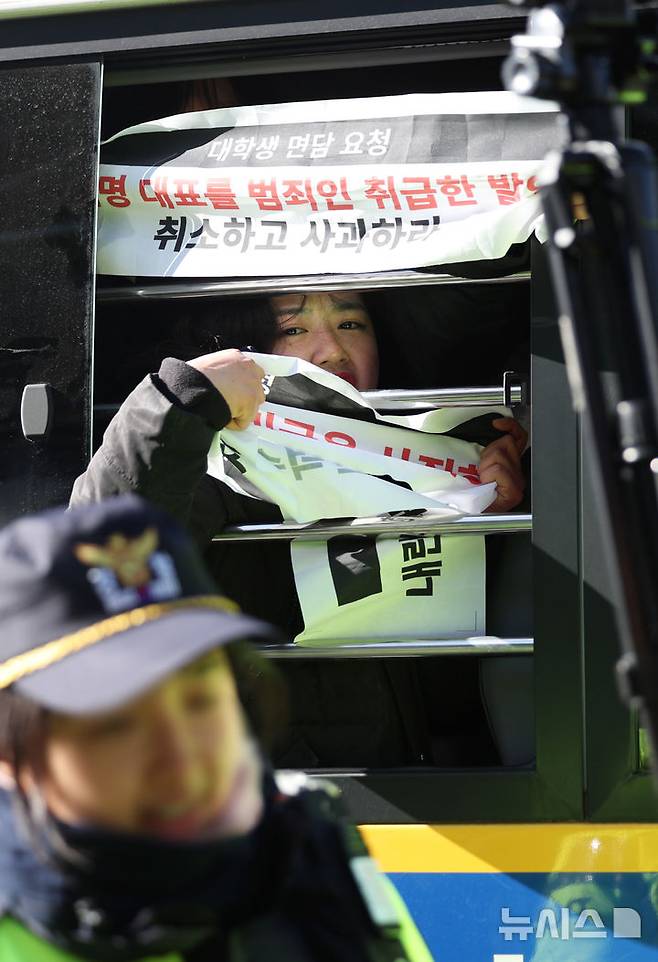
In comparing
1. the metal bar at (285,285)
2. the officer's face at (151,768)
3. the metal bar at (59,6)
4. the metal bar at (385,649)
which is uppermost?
the metal bar at (59,6)

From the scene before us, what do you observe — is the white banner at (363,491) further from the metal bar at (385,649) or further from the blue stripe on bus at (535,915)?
the blue stripe on bus at (535,915)

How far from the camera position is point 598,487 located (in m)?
1.14

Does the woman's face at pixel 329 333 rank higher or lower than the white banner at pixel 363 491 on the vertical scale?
higher

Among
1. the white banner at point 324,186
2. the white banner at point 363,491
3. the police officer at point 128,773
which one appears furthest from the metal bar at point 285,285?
the police officer at point 128,773

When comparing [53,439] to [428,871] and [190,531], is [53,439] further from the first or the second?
[428,871]

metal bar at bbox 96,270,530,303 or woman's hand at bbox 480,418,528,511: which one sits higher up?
metal bar at bbox 96,270,530,303

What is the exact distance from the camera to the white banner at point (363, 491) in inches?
108

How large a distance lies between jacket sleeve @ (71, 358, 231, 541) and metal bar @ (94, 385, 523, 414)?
0.33 metres

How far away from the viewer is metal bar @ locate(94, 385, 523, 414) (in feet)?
8.99

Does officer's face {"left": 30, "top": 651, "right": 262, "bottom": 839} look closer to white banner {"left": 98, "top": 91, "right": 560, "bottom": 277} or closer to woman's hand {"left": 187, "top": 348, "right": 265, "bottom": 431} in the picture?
woman's hand {"left": 187, "top": 348, "right": 265, "bottom": 431}

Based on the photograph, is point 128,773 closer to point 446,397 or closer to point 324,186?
point 446,397

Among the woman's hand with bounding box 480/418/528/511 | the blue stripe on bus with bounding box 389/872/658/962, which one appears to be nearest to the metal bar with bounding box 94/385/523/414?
the woman's hand with bounding box 480/418/528/511

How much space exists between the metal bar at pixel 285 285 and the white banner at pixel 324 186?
0.07 feet

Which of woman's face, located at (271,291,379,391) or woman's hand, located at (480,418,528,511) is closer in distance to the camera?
woman's hand, located at (480,418,528,511)
